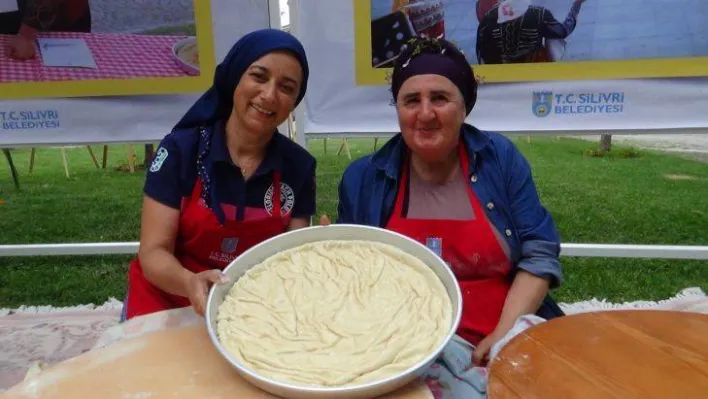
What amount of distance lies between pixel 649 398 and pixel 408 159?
1.07 m

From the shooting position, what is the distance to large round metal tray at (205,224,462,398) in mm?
979

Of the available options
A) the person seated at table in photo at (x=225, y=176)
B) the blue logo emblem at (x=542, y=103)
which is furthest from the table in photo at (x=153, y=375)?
the blue logo emblem at (x=542, y=103)

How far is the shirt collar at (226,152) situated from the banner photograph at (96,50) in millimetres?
1288

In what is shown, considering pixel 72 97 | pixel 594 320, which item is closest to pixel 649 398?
pixel 594 320

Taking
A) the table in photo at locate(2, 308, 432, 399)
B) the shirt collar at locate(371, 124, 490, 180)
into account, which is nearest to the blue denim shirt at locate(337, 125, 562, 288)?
the shirt collar at locate(371, 124, 490, 180)

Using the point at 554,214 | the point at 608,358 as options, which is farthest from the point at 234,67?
the point at 554,214

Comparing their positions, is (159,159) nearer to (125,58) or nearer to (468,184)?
(468,184)

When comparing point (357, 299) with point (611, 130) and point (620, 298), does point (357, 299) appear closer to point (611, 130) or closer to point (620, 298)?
point (611, 130)

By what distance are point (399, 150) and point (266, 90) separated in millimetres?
495

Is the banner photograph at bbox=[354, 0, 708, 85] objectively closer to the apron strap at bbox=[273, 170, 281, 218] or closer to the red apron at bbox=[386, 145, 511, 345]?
the apron strap at bbox=[273, 170, 281, 218]

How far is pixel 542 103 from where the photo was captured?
2.88 metres

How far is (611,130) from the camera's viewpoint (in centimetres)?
287

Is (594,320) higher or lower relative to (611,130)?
lower

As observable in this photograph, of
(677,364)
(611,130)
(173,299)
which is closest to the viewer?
(677,364)
